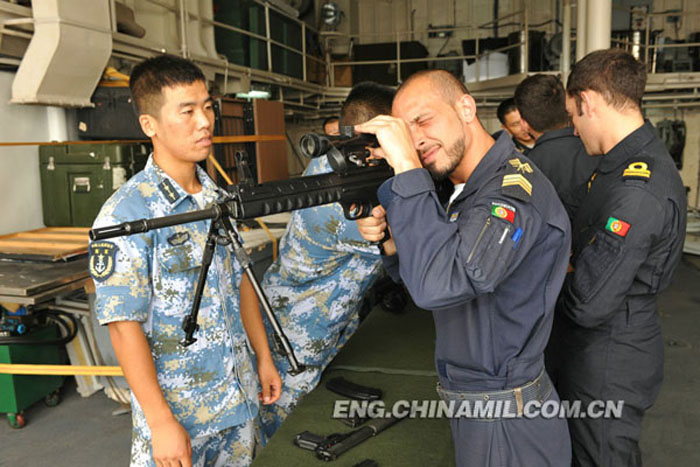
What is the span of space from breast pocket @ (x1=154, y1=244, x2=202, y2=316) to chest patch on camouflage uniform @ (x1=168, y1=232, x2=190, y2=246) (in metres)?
0.01

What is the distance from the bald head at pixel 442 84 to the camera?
4.61ft

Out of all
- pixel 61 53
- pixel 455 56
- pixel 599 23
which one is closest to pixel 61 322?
pixel 61 53

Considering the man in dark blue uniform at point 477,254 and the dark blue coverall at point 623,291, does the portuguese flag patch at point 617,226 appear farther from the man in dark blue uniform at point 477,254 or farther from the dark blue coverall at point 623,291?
the man in dark blue uniform at point 477,254

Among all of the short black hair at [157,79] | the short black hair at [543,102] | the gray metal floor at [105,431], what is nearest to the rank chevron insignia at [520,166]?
the short black hair at [157,79]

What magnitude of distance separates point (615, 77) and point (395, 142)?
40.5 inches

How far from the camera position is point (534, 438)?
1.37 metres

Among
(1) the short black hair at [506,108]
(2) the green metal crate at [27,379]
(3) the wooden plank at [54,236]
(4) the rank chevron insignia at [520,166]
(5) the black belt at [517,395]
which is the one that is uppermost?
(1) the short black hair at [506,108]

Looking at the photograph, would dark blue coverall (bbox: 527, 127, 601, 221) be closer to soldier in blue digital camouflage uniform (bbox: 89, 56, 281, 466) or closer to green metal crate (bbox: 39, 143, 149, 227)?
soldier in blue digital camouflage uniform (bbox: 89, 56, 281, 466)

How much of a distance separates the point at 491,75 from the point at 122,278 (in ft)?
35.0

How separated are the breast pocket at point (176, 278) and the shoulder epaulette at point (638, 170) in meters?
1.39

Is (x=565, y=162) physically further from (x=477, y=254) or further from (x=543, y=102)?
(x=477, y=254)

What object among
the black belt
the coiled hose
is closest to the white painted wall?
the coiled hose

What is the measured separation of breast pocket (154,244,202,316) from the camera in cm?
167

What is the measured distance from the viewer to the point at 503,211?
3.92 feet
